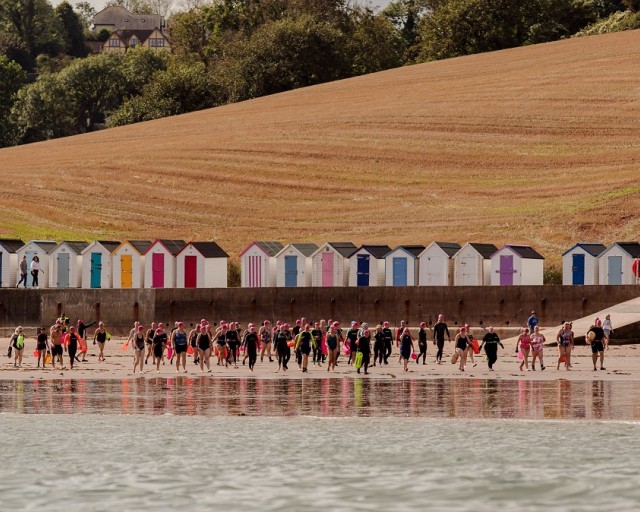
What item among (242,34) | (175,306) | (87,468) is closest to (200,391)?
(87,468)

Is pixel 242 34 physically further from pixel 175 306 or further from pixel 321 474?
pixel 321 474

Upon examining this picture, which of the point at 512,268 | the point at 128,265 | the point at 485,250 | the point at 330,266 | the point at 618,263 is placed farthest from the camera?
the point at 128,265

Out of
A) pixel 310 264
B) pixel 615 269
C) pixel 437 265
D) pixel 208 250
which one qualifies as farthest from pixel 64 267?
pixel 615 269

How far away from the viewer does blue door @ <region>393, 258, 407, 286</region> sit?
65.9 metres

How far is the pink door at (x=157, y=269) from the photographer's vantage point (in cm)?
6794

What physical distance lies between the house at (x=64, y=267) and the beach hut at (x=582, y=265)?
76.1ft

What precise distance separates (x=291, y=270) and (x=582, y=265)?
13.5 m

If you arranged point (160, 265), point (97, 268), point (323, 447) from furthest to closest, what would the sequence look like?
point (97, 268) < point (160, 265) < point (323, 447)

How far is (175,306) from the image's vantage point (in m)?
66.5

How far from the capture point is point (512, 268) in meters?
64.4

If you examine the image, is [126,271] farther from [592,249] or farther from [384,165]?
[384,165]

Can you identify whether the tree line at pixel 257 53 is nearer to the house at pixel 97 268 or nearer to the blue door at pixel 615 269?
the house at pixel 97 268

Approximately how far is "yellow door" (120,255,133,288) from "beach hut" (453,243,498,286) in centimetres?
1561

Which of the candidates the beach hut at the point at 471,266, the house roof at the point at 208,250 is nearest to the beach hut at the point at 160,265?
the house roof at the point at 208,250
